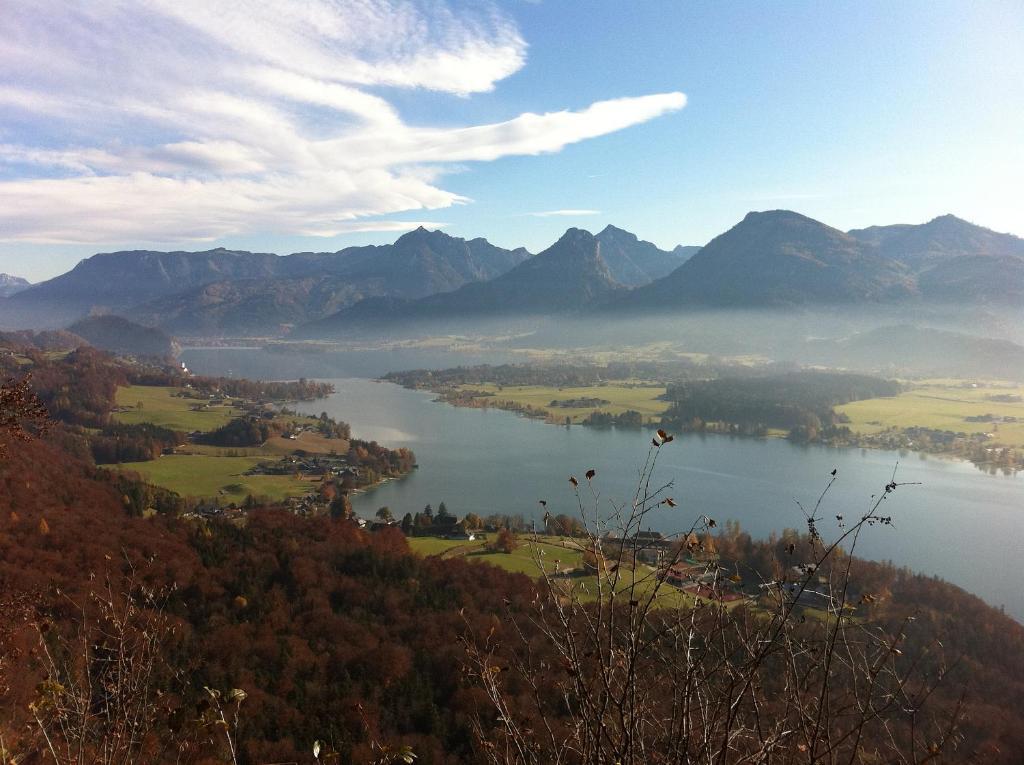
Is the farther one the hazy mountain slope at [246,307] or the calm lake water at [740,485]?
the hazy mountain slope at [246,307]

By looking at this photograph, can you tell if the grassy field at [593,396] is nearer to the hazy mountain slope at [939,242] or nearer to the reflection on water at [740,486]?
the reflection on water at [740,486]

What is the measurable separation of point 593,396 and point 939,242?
4814 inches

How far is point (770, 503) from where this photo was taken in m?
25.6

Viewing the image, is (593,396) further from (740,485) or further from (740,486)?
(740,486)

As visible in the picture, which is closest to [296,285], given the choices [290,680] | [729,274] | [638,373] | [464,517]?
[729,274]

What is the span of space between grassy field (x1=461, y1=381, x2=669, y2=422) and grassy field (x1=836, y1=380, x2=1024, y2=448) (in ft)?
47.1

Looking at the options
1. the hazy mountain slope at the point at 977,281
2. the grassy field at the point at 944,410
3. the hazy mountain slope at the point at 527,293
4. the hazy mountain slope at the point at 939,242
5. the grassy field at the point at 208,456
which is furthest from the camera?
the hazy mountain slope at the point at 527,293

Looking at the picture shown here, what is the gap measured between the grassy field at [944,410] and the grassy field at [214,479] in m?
35.1

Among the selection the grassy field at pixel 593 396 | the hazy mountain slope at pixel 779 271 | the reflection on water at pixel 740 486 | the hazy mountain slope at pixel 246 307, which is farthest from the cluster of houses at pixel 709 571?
the hazy mountain slope at pixel 246 307

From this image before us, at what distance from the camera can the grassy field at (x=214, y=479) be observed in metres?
26.0

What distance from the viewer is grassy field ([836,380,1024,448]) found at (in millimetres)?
37031

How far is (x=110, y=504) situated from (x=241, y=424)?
2035 cm

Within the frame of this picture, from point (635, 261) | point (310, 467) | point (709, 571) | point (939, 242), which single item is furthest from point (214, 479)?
point (635, 261)

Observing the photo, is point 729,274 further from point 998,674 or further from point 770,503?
point 998,674
